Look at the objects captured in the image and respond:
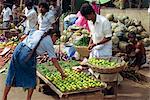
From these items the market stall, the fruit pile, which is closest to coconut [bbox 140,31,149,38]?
the market stall

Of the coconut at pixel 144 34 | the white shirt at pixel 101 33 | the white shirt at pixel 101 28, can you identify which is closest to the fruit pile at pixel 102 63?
the white shirt at pixel 101 33

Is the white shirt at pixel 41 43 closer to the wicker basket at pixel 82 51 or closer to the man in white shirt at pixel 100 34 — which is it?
the man in white shirt at pixel 100 34

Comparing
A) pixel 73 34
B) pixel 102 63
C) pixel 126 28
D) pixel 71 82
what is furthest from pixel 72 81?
pixel 126 28

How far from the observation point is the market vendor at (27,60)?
623 centimetres

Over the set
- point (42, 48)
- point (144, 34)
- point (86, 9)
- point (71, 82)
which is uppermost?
point (86, 9)

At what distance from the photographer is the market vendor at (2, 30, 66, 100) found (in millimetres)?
6230

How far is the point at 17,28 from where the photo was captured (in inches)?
580

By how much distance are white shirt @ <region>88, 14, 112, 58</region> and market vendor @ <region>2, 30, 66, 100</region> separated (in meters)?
1.05

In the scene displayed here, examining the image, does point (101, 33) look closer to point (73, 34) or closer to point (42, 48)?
point (42, 48)

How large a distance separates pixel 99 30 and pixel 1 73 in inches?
132

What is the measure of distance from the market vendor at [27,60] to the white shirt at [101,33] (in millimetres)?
1052

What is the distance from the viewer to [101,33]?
22.9ft

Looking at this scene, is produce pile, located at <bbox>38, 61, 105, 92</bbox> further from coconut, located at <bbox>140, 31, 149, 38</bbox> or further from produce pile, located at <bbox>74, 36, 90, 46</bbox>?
coconut, located at <bbox>140, 31, 149, 38</bbox>

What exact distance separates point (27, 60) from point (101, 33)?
1.55 m
